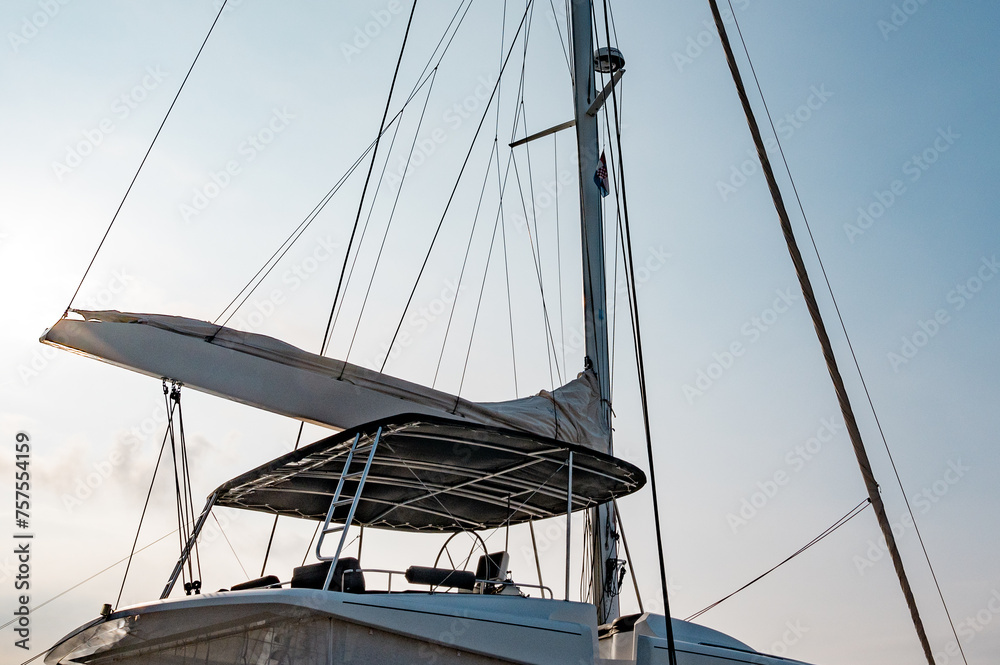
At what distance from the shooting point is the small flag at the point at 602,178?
37.8ft

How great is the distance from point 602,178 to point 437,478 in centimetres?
476

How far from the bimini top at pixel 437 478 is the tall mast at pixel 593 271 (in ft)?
2.06

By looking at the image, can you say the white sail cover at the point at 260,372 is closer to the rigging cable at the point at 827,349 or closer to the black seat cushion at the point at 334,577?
the black seat cushion at the point at 334,577

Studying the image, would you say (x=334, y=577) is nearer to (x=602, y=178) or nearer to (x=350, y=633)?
(x=350, y=633)

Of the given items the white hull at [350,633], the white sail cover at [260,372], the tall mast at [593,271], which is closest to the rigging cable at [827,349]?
the white hull at [350,633]

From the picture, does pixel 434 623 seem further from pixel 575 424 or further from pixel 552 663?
pixel 575 424

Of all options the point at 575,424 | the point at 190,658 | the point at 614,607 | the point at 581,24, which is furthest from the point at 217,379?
the point at 581,24

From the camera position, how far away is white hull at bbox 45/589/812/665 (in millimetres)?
5586

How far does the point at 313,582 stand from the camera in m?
6.61

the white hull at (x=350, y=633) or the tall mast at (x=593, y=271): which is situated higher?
the tall mast at (x=593, y=271)

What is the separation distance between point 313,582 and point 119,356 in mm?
3038

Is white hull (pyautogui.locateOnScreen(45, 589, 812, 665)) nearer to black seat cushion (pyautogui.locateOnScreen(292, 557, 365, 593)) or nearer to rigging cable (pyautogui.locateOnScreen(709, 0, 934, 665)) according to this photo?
black seat cushion (pyautogui.locateOnScreen(292, 557, 365, 593))

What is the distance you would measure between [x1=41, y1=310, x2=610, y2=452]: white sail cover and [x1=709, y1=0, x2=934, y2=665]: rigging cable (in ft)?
10.7

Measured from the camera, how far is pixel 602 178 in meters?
11.6
